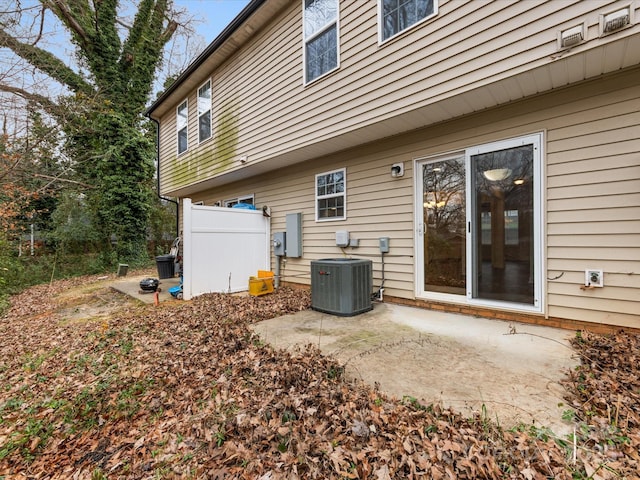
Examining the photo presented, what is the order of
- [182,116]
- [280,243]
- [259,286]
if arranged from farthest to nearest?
[182,116]
[280,243]
[259,286]

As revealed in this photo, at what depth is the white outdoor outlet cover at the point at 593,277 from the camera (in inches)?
125

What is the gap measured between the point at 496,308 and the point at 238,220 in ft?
17.7

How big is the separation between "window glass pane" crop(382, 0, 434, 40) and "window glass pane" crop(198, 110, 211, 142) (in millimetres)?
5269

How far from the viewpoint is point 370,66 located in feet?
13.6

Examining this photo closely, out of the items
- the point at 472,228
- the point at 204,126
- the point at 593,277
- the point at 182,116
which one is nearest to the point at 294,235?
the point at 472,228

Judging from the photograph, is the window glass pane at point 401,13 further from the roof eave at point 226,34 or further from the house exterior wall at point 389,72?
the roof eave at point 226,34

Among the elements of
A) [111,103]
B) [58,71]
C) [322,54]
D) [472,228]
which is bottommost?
[472,228]

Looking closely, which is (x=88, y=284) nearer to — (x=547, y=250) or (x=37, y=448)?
(x=37, y=448)

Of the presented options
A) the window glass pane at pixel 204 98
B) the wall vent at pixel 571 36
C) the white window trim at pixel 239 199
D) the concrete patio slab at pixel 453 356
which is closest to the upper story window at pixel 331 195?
the concrete patio slab at pixel 453 356

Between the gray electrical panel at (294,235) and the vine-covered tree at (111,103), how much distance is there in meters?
7.56

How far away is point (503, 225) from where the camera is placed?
385 cm

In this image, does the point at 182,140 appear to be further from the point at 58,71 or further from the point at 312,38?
the point at 58,71

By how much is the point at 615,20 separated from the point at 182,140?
9.50 meters

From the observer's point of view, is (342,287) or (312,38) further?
(312,38)
